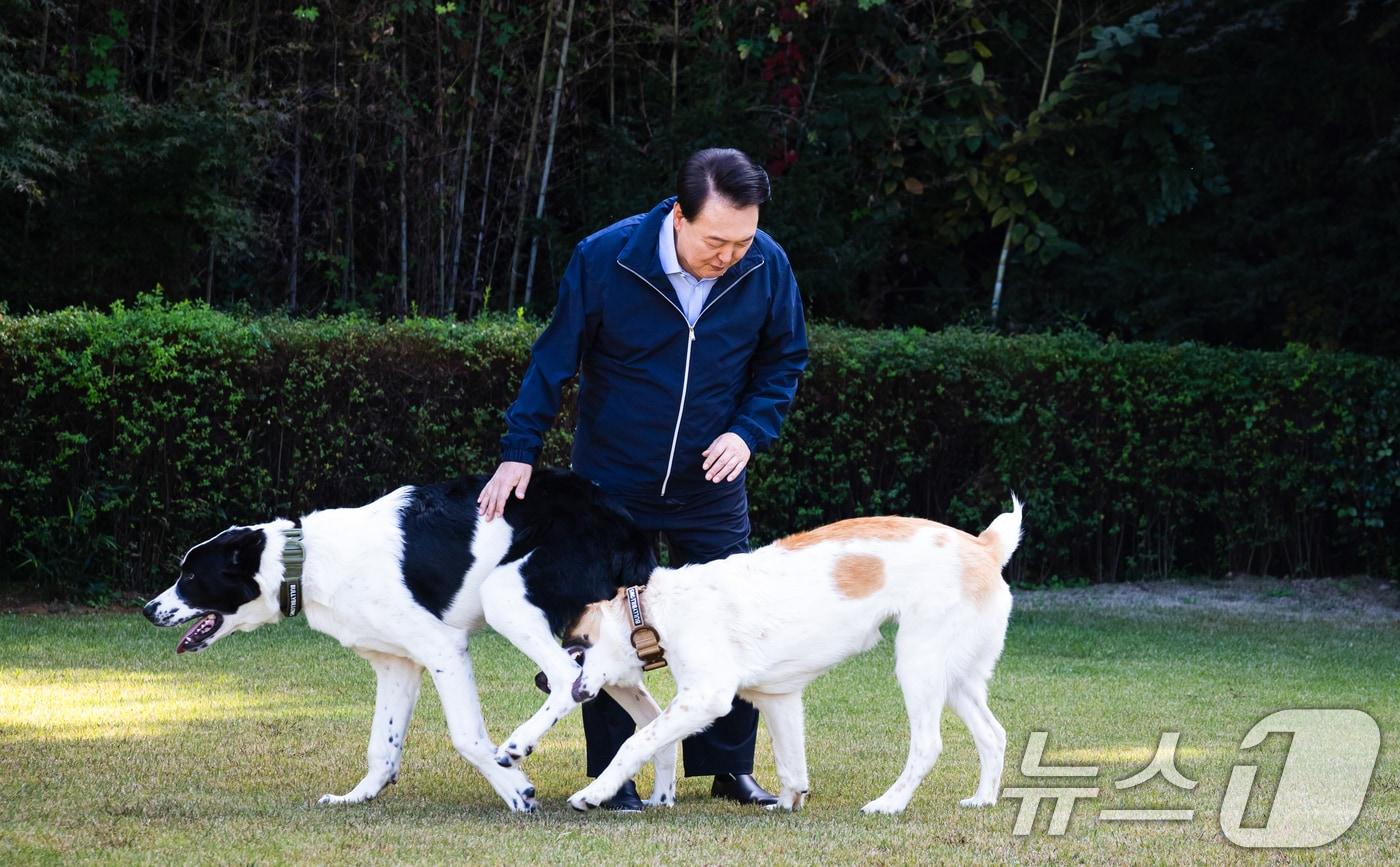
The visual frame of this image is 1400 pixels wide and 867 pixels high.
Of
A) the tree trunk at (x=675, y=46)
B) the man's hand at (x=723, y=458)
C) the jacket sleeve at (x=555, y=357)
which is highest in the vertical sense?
the tree trunk at (x=675, y=46)

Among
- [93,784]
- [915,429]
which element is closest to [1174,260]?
[915,429]

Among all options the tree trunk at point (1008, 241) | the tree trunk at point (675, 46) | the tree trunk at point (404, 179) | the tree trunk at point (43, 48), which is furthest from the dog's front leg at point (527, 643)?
the tree trunk at point (1008, 241)

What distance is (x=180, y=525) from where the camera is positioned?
9359 millimetres

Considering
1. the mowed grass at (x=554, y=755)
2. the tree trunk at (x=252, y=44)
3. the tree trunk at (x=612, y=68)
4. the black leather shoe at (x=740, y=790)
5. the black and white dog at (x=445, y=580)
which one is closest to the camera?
the mowed grass at (x=554, y=755)

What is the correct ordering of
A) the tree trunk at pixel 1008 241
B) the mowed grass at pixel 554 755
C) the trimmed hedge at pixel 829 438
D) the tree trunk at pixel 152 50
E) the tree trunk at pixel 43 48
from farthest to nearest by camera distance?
the tree trunk at pixel 1008 241 < the tree trunk at pixel 152 50 < the tree trunk at pixel 43 48 < the trimmed hedge at pixel 829 438 < the mowed grass at pixel 554 755

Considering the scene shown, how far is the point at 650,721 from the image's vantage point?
17.0 feet

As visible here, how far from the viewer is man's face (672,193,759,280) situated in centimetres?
473

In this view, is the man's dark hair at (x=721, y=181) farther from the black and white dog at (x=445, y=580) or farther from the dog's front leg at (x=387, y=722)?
the dog's front leg at (x=387, y=722)

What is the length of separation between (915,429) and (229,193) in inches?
217

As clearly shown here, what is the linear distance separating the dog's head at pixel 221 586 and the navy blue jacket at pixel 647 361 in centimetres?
84

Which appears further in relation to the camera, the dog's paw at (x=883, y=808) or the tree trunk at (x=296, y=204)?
the tree trunk at (x=296, y=204)

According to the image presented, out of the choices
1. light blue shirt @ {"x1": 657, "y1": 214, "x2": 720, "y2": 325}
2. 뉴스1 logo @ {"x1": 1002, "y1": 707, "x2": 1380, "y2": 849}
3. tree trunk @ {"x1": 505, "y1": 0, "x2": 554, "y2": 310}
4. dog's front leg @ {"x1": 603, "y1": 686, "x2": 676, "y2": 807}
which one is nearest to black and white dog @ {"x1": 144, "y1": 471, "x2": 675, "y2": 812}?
dog's front leg @ {"x1": 603, "y1": 686, "x2": 676, "y2": 807}

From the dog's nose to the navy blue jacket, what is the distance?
2.11 feet

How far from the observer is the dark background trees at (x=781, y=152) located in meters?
11.6
